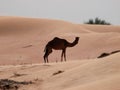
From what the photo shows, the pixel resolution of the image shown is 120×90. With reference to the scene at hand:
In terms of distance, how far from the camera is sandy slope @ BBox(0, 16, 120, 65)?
81.7ft

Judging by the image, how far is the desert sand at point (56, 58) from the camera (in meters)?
9.26

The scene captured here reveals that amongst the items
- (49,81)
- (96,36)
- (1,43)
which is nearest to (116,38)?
(96,36)

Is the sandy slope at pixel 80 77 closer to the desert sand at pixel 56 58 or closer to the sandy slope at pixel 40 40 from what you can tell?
the desert sand at pixel 56 58

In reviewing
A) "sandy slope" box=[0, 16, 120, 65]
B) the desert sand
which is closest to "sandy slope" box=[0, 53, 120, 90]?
the desert sand

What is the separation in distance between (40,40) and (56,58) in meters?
8.31

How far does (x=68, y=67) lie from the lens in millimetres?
12008

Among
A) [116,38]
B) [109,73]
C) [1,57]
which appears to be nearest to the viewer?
[109,73]

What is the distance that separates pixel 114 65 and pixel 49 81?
5.77 ft

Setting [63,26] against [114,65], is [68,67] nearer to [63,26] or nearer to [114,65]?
[114,65]

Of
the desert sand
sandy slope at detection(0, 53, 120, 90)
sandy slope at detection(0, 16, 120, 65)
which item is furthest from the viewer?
sandy slope at detection(0, 16, 120, 65)

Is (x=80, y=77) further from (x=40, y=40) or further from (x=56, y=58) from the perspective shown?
(x=40, y=40)

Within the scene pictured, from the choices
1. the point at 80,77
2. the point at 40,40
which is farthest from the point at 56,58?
the point at 80,77

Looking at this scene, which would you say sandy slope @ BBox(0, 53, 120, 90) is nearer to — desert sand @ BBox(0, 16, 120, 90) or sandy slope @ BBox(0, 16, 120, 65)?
desert sand @ BBox(0, 16, 120, 90)

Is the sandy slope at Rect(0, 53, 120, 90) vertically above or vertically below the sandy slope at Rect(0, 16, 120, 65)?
below
